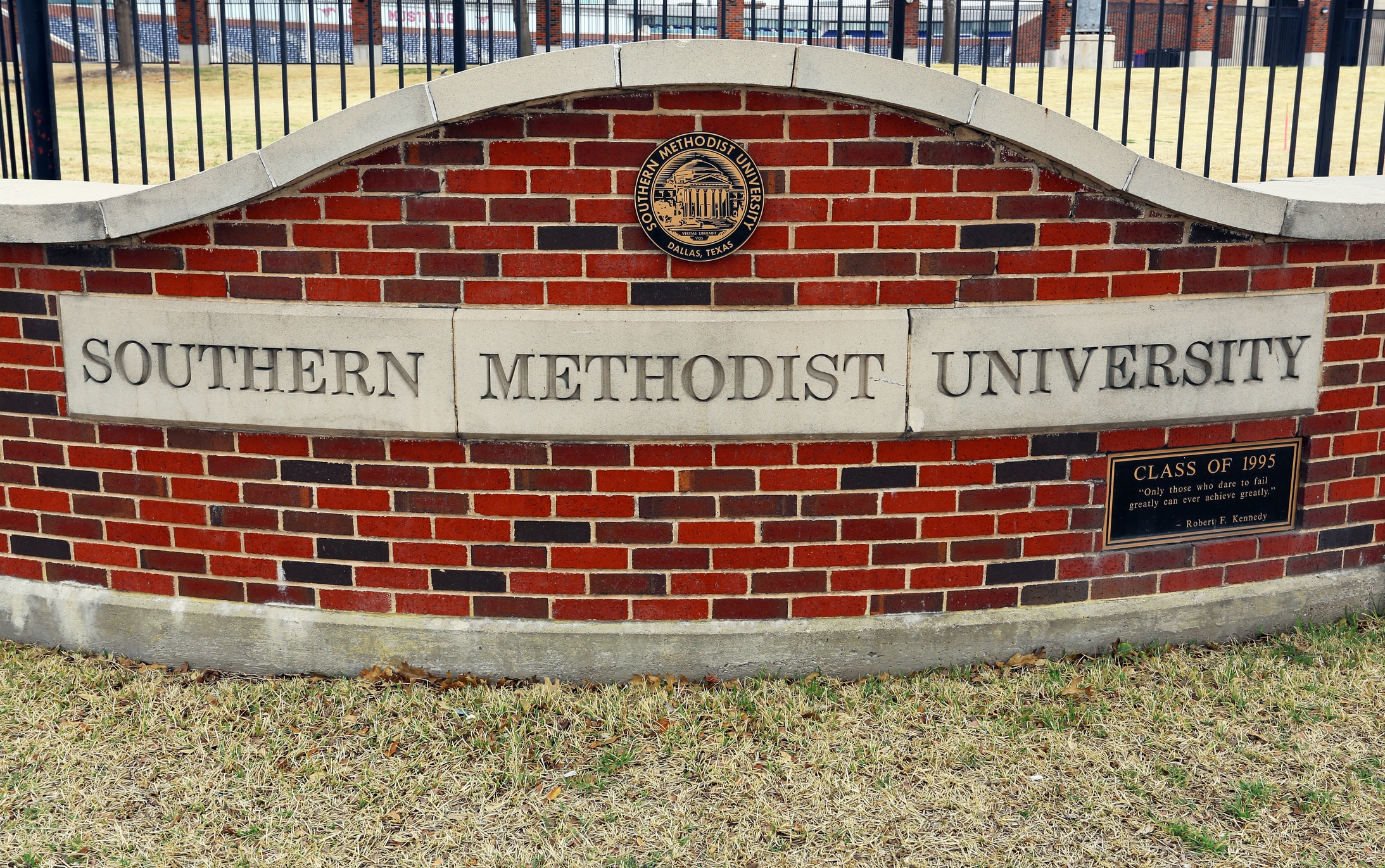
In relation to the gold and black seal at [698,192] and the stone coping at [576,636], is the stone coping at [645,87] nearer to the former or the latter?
the gold and black seal at [698,192]

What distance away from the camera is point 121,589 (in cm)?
345

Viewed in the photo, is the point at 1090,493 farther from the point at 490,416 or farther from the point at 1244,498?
the point at 490,416

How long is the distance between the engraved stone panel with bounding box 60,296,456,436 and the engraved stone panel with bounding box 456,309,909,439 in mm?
129

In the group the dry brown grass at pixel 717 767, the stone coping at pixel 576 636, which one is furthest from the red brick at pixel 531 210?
the dry brown grass at pixel 717 767

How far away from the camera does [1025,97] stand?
13.3 metres

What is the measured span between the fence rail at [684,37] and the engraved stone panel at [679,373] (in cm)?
87

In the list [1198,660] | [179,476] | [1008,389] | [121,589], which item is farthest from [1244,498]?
[121,589]

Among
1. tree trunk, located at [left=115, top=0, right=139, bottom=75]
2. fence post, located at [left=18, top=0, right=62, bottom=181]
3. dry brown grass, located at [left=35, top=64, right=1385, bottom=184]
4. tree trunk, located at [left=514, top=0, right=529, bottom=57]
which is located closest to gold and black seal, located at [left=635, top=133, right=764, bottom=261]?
tree trunk, located at [left=514, top=0, right=529, bottom=57]

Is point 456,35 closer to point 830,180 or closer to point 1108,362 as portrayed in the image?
point 830,180

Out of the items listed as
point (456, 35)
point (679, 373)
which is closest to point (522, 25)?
point (456, 35)

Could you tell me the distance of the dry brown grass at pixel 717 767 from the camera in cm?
259

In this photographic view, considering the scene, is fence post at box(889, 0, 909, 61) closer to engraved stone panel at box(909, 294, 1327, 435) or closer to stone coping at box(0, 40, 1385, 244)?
stone coping at box(0, 40, 1385, 244)

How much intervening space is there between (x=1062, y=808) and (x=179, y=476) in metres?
2.61

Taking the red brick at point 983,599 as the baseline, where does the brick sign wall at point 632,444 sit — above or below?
above
